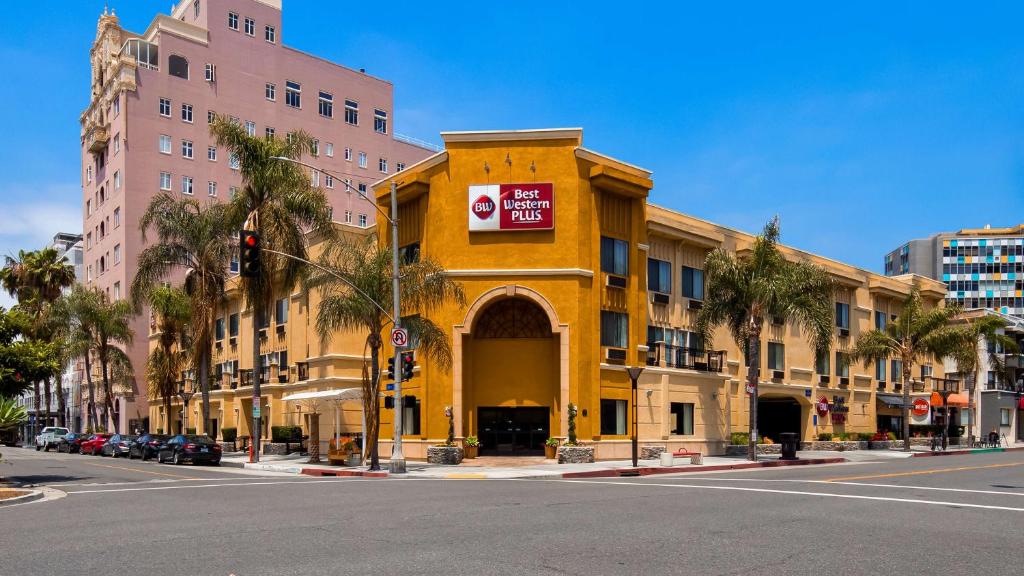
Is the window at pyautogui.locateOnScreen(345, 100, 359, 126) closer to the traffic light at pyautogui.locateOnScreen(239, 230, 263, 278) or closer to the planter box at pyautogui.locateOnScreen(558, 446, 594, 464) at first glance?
the planter box at pyautogui.locateOnScreen(558, 446, 594, 464)

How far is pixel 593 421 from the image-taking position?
37844 mm

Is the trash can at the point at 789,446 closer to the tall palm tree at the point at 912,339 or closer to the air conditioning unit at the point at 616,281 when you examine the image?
the air conditioning unit at the point at 616,281

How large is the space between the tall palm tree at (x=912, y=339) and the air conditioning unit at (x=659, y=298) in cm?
1761

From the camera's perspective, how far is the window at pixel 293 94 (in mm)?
81812

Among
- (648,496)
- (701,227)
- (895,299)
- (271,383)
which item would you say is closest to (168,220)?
(271,383)

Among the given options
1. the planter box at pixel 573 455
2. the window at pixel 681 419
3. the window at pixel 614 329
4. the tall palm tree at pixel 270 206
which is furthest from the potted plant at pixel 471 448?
the window at pixel 681 419

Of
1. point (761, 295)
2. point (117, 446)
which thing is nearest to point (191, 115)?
point (117, 446)

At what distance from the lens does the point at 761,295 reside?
1510 inches

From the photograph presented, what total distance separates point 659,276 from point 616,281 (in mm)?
4041

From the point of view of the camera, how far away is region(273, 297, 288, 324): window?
50.3 metres

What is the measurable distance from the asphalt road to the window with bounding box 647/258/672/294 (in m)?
20.0

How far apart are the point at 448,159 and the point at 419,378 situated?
9918 mm

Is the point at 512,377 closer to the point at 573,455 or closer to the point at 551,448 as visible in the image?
the point at 551,448

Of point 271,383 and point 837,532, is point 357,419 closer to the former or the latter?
point 271,383
